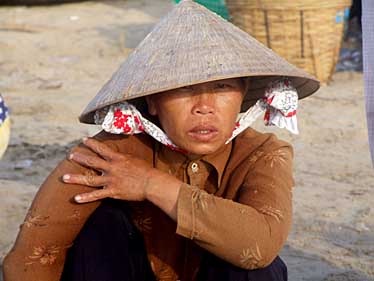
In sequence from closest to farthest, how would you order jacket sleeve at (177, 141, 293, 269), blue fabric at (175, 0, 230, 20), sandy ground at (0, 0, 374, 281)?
jacket sleeve at (177, 141, 293, 269) → sandy ground at (0, 0, 374, 281) → blue fabric at (175, 0, 230, 20)

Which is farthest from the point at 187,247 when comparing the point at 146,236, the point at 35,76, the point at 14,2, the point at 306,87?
the point at 14,2

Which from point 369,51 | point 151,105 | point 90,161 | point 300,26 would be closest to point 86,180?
point 90,161

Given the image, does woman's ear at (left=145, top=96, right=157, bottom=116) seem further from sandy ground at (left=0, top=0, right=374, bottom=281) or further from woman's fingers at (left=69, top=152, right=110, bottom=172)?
sandy ground at (left=0, top=0, right=374, bottom=281)

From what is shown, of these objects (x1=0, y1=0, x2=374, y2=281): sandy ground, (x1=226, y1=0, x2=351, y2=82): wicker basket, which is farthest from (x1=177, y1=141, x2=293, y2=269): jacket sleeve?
(x1=226, y1=0, x2=351, y2=82): wicker basket

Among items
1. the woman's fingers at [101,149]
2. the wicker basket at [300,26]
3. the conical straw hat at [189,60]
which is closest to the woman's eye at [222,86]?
the conical straw hat at [189,60]

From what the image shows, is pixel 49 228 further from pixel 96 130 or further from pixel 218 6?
pixel 218 6

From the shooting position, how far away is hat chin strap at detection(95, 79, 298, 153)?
8.11ft

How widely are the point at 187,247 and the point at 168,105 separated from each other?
0.45 metres

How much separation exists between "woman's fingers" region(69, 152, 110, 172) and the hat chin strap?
0.29 ft

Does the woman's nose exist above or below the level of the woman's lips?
above

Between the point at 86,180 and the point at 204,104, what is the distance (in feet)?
1.28

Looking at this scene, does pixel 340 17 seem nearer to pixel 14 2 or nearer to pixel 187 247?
pixel 187 247

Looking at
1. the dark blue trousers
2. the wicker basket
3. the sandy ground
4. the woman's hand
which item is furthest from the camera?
the wicker basket

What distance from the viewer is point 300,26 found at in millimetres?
6684
